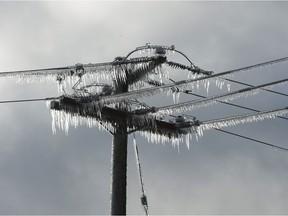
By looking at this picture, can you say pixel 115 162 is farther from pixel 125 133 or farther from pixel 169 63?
pixel 169 63

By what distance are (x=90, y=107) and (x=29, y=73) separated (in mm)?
1498

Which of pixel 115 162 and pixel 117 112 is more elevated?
pixel 117 112

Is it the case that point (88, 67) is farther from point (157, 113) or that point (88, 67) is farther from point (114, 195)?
point (114, 195)

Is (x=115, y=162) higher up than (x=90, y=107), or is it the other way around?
(x=90, y=107)

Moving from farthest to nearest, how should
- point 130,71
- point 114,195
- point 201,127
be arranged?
point 201,127
point 130,71
point 114,195

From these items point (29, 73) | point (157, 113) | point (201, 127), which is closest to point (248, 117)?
point (201, 127)

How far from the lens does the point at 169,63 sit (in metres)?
14.4

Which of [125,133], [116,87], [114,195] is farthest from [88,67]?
[114,195]

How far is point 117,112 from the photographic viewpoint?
1388cm

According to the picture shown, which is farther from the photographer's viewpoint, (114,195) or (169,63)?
(169,63)

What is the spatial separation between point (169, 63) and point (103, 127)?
6.58 feet

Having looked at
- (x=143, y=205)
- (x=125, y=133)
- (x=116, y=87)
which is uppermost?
(x=116, y=87)

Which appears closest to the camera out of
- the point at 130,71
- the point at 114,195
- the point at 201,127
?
the point at 114,195

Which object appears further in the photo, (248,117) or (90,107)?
(248,117)
